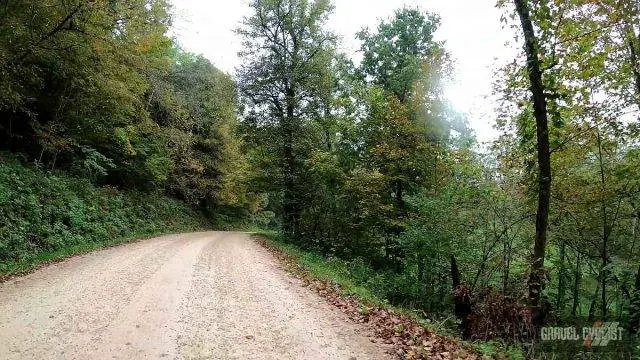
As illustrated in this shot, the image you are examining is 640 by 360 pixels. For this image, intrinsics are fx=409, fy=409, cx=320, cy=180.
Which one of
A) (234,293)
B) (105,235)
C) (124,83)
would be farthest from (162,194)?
(234,293)

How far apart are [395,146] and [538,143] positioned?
9.07m

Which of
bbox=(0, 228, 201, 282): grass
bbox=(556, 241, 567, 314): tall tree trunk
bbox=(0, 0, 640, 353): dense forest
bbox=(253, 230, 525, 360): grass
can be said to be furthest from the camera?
bbox=(556, 241, 567, 314): tall tree trunk

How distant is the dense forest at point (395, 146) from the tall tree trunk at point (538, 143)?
0.11 ft

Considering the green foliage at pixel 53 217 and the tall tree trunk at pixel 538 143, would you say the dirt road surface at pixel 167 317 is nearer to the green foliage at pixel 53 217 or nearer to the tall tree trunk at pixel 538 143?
the green foliage at pixel 53 217

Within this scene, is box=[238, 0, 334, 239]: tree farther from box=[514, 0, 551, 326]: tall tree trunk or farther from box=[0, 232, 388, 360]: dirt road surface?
box=[514, 0, 551, 326]: tall tree trunk

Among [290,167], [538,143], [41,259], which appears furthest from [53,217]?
[538,143]

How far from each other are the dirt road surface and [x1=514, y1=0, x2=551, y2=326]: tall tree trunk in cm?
337

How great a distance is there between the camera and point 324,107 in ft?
75.7

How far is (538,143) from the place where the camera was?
738 centimetres

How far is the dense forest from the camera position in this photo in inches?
309

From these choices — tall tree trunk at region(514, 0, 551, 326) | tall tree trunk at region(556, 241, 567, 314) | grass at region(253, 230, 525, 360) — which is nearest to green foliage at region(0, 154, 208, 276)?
grass at region(253, 230, 525, 360)

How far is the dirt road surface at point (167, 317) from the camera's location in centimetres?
526

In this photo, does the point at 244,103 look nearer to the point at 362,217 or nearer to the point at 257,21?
the point at 257,21

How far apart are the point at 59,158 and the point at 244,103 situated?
9.64m
